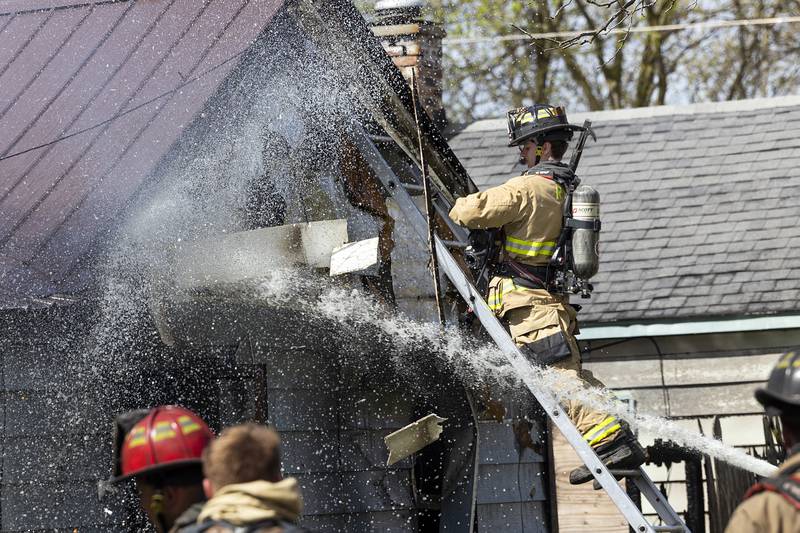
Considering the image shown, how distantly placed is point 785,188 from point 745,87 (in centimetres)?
1444

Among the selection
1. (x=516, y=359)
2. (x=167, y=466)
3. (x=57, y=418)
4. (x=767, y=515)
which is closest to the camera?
(x=767, y=515)

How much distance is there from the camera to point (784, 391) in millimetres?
3266

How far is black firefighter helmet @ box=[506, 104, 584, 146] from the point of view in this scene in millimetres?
6988

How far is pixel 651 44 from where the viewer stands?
2334 cm

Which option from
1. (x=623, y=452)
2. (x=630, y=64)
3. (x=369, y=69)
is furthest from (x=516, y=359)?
(x=630, y=64)

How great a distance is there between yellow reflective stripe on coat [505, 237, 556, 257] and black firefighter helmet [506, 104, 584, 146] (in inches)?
23.7

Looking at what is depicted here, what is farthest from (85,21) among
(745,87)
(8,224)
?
(745,87)

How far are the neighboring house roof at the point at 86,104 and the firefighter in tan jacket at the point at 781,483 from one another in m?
3.95

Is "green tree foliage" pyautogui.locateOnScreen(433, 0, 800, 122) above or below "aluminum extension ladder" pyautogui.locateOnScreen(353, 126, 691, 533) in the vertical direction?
above

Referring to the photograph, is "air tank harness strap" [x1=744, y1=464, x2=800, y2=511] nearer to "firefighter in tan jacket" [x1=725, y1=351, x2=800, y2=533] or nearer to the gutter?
"firefighter in tan jacket" [x1=725, y1=351, x2=800, y2=533]

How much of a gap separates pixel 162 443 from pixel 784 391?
5.37ft

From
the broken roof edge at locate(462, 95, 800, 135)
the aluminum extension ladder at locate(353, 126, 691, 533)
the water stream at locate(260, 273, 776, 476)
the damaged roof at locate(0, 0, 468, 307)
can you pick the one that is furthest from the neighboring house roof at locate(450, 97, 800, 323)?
the aluminum extension ladder at locate(353, 126, 691, 533)

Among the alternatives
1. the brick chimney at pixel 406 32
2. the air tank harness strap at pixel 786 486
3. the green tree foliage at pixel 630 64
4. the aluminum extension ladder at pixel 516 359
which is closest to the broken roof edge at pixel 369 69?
the aluminum extension ladder at pixel 516 359

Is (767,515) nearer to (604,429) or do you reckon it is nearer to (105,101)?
(604,429)
